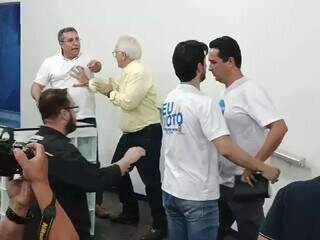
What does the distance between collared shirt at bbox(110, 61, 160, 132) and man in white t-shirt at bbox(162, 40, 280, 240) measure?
1252 millimetres

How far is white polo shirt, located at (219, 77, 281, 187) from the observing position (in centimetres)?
248

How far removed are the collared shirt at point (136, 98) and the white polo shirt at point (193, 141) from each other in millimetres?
1258

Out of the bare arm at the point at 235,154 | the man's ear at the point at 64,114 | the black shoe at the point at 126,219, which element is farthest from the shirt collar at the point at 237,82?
the black shoe at the point at 126,219

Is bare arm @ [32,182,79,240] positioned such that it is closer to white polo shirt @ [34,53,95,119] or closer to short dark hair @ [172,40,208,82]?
short dark hair @ [172,40,208,82]

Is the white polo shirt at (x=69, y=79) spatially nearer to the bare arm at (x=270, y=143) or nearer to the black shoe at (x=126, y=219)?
the black shoe at (x=126, y=219)

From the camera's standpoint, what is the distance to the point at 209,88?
3.97 m

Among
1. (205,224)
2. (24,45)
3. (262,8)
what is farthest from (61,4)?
(205,224)

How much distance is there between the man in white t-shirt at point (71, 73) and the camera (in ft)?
13.5

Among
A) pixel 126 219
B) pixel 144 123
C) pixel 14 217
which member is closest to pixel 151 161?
pixel 144 123

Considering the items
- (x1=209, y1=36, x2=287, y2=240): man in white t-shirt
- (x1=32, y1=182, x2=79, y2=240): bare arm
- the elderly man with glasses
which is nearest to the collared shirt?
the elderly man with glasses

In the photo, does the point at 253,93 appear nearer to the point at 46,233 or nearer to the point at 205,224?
the point at 205,224

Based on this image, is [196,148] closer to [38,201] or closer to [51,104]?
[51,104]

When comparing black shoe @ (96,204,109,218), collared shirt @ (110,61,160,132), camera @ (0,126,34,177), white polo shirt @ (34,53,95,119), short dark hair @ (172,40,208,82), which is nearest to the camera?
camera @ (0,126,34,177)

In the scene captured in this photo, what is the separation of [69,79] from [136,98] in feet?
2.48
